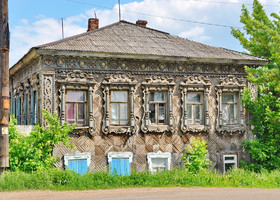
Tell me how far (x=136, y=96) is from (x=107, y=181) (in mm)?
5801

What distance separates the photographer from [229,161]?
20.4 m

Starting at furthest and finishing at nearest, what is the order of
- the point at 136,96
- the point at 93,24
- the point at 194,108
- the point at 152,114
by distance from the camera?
1. the point at 93,24
2. the point at 194,108
3. the point at 152,114
4. the point at 136,96

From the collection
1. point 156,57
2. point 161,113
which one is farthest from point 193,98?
point 156,57

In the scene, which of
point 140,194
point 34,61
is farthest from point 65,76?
point 140,194

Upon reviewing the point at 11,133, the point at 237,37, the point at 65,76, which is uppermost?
the point at 237,37

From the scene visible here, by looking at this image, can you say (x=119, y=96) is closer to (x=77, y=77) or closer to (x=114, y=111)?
(x=114, y=111)

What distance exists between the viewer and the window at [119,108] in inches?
743

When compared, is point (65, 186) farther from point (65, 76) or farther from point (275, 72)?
point (275, 72)

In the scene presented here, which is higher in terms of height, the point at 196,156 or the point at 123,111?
the point at 123,111

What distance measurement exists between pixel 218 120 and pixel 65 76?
7.70 m

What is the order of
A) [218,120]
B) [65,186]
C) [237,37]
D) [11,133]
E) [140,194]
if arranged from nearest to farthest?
1. [140,194]
2. [65,186]
3. [11,133]
4. [218,120]
5. [237,37]

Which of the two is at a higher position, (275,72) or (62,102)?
(275,72)

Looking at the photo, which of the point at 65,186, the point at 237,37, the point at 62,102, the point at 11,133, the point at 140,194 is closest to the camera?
the point at 140,194

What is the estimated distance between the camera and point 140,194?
12.7 meters
